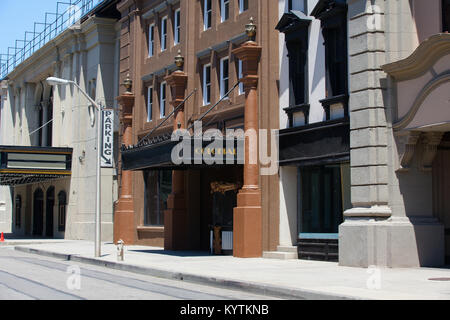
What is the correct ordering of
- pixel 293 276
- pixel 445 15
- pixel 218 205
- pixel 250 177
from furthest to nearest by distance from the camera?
pixel 218 205 < pixel 250 177 < pixel 445 15 < pixel 293 276

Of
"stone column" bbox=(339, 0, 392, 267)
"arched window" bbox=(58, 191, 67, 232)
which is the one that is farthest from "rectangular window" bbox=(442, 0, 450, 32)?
"arched window" bbox=(58, 191, 67, 232)

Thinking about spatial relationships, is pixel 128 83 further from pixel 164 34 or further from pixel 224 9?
pixel 224 9

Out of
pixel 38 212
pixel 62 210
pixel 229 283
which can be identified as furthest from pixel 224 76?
pixel 38 212

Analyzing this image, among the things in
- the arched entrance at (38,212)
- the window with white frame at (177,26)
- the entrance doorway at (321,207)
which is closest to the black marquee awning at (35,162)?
the arched entrance at (38,212)

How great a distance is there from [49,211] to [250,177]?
102ft

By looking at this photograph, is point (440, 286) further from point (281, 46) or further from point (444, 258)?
point (281, 46)

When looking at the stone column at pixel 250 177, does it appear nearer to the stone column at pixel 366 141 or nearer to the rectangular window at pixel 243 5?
the rectangular window at pixel 243 5

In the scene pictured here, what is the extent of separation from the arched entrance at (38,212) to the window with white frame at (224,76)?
2933 centimetres

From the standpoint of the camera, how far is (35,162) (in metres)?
44.6

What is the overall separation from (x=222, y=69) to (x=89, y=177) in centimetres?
1766

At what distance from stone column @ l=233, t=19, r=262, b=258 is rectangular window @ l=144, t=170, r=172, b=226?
8208 mm

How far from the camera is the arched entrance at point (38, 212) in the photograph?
178 ft

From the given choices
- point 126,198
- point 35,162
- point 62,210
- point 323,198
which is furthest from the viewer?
point 62,210
